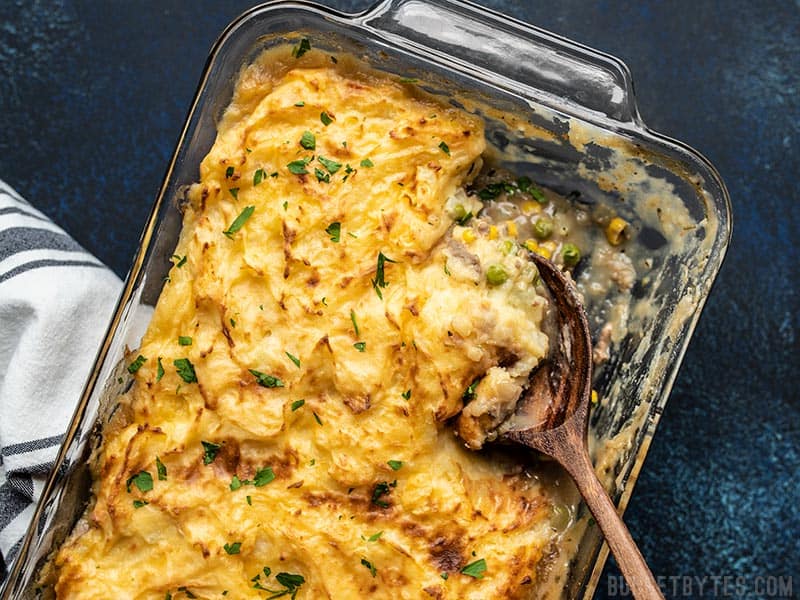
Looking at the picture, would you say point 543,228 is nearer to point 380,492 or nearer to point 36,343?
point 380,492

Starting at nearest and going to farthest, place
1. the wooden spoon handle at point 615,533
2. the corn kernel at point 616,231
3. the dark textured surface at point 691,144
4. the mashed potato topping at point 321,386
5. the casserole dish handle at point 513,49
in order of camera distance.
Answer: the wooden spoon handle at point 615,533 < the mashed potato topping at point 321,386 < the casserole dish handle at point 513,49 < the corn kernel at point 616,231 < the dark textured surface at point 691,144

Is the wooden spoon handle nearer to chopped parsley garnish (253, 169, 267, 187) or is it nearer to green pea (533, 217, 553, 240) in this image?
green pea (533, 217, 553, 240)

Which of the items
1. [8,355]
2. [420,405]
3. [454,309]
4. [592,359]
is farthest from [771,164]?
[8,355]

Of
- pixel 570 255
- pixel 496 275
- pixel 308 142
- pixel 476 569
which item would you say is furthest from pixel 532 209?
pixel 476 569

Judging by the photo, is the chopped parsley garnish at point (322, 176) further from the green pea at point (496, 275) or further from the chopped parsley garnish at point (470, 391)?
the chopped parsley garnish at point (470, 391)

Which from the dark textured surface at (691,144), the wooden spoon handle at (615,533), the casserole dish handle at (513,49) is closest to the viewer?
the wooden spoon handle at (615,533)

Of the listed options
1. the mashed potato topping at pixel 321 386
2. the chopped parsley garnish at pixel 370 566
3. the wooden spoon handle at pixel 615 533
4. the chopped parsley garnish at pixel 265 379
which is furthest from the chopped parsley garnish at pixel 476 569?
the chopped parsley garnish at pixel 265 379

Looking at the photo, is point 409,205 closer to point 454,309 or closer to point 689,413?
point 454,309
